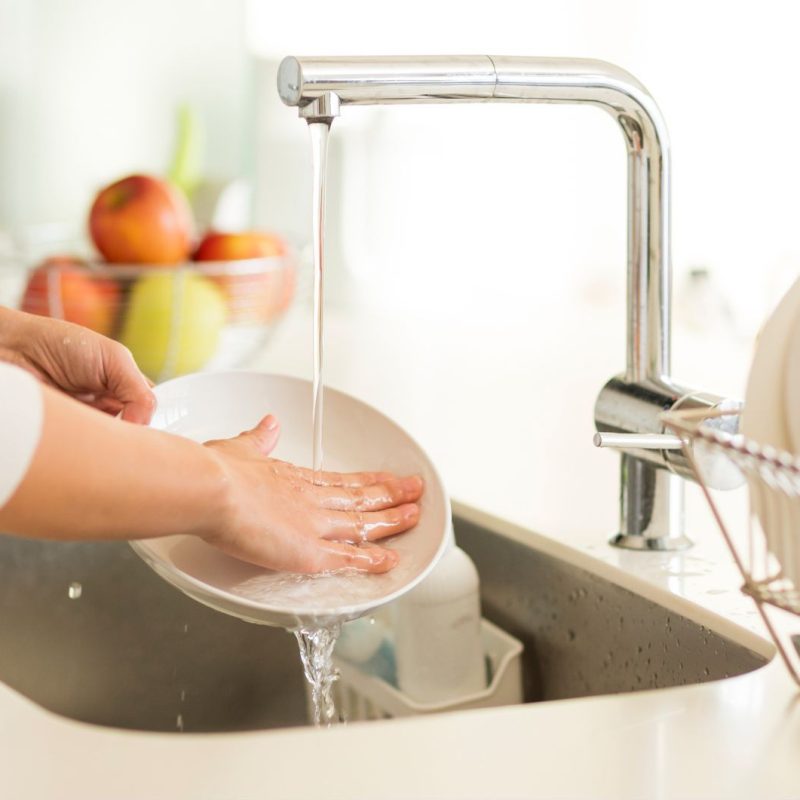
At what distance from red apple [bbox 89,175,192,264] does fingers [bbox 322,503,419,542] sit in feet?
2.52

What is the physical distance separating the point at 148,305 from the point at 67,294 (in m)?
0.10

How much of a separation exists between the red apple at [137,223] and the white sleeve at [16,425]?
983 mm

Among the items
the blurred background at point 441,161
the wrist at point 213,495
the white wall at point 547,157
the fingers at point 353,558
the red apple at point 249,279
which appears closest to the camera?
the wrist at point 213,495

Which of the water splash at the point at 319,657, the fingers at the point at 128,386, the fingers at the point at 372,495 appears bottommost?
the water splash at the point at 319,657

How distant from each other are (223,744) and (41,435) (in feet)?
0.52

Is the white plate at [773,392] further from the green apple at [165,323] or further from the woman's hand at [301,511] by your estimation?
the green apple at [165,323]

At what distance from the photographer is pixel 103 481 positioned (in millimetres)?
520

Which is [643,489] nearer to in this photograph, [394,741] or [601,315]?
[394,741]

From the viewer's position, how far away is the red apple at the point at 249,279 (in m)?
→ 1.49

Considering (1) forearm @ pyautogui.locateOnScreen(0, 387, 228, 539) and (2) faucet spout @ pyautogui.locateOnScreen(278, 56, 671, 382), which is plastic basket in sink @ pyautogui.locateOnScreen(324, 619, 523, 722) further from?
(1) forearm @ pyautogui.locateOnScreen(0, 387, 228, 539)

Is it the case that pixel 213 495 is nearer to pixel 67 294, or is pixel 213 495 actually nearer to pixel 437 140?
pixel 67 294

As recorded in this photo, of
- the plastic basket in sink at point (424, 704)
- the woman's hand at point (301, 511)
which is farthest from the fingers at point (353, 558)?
the plastic basket in sink at point (424, 704)

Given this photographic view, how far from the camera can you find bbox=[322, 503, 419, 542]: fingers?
2.39ft

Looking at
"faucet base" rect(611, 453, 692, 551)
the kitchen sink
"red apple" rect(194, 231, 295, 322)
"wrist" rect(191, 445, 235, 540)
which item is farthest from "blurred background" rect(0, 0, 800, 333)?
"wrist" rect(191, 445, 235, 540)
